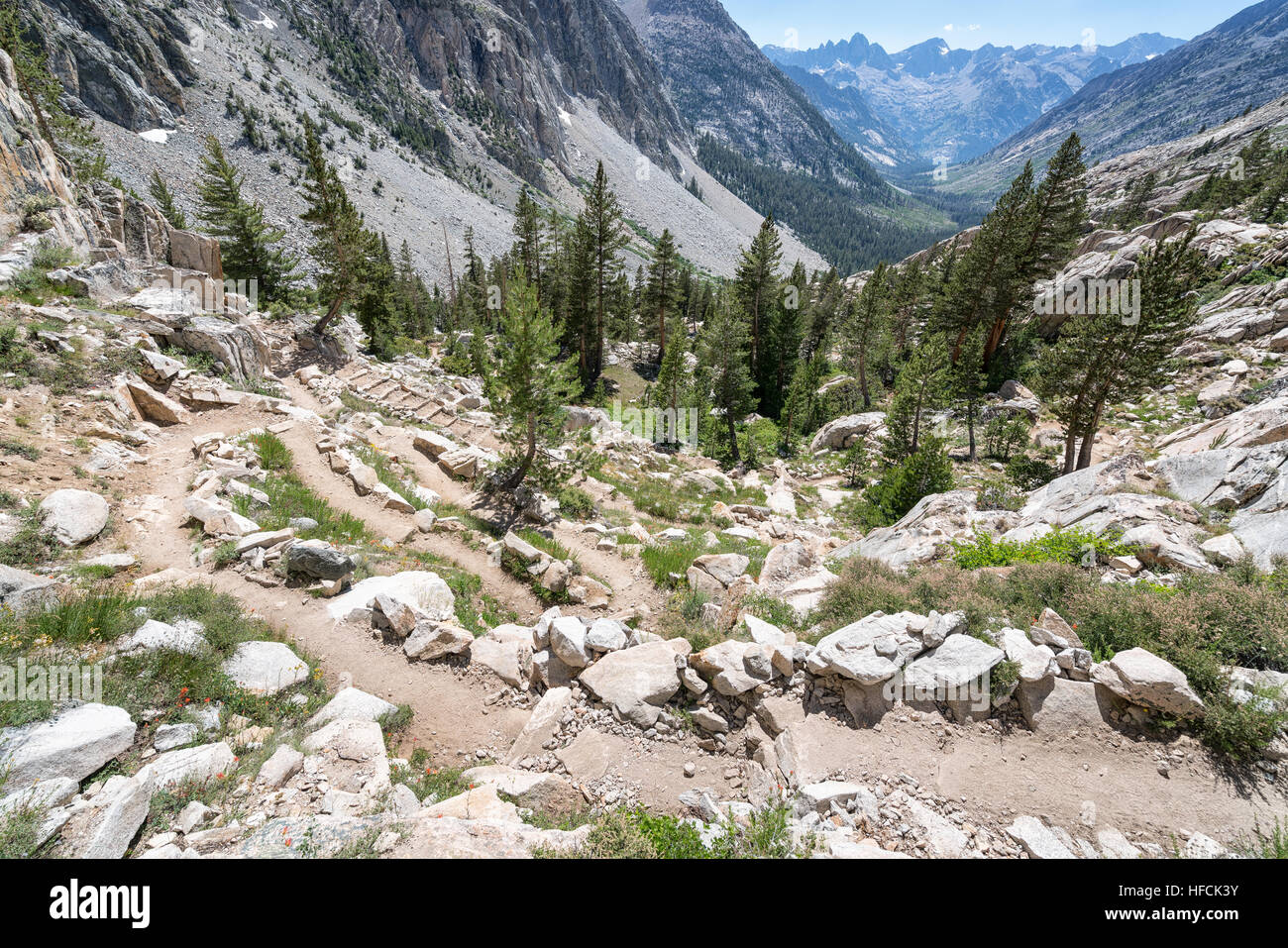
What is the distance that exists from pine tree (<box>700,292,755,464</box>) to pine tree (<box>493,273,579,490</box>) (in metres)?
18.5

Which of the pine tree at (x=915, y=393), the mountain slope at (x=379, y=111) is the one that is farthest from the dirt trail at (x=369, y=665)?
the mountain slope at (x=379, y=111)

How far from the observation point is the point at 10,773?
4246 millimetres

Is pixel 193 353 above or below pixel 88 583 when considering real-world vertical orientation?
above

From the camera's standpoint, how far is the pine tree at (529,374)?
14125 mm

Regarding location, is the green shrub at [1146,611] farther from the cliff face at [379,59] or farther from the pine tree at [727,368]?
the cliff face at [379,59]

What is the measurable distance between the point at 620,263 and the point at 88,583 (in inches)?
1566

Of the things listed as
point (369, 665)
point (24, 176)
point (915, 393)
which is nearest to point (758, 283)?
point (915, 393)

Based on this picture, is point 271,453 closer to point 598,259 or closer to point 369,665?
point 369,665

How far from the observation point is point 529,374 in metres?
14.6

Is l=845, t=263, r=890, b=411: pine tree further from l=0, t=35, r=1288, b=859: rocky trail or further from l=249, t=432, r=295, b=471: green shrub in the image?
l=249, t=432, r=295, b=471: green shrub

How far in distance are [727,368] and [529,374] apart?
67.7 feet
